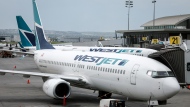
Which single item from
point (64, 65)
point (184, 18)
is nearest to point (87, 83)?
point (64, 65)

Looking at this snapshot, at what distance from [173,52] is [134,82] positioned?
2876 mm

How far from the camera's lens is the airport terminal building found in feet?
292

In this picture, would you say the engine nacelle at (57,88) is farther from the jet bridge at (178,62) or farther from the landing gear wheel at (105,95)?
the jet bridge at (178,62)

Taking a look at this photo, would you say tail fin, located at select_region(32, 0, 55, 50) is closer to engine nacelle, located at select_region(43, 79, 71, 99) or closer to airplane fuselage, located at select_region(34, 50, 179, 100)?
airplane fuselage, located at select_region(34, 50, 179, 100)

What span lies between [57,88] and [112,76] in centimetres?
424

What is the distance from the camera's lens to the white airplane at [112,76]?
1811cm

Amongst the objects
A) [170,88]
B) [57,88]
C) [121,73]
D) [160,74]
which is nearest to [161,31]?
[57,88]

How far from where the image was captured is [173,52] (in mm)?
19703

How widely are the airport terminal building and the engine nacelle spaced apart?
2346 inches

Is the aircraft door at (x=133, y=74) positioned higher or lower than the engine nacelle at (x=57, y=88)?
higher

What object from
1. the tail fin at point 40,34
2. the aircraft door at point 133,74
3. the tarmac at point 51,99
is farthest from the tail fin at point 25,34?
the aircraft door at point 133,74

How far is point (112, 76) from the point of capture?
69.5 ft

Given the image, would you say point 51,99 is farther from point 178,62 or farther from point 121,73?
point 178,62

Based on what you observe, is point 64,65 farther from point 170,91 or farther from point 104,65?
point 170,91
